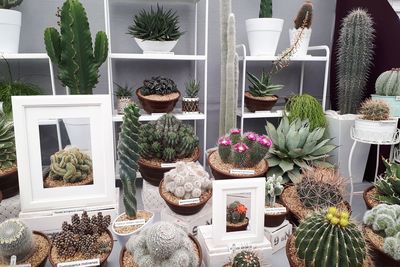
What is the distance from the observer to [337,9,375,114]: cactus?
2059 millimetres

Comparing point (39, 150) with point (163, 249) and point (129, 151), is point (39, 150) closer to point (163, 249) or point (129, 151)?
point (129, 151)

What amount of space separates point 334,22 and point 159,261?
2649 millimetres

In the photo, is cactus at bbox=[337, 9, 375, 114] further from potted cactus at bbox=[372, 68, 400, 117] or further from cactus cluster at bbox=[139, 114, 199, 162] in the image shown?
cactus cluster at bbox=[139, 114, 199, 162]

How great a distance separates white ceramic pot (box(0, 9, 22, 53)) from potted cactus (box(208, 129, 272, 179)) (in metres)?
1.45

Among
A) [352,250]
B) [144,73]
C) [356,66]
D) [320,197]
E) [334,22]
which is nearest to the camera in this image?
[352,250]

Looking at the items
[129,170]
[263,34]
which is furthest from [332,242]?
[263,34]

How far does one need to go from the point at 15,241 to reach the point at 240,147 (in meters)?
1.07

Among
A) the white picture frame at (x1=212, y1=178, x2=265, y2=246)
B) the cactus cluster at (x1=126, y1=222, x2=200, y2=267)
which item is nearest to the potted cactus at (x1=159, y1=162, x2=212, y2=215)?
the white picture frame at (x1=212, y1=178, x2=265, y2=246)

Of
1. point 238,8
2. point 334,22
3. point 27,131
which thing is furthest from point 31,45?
point 334,22

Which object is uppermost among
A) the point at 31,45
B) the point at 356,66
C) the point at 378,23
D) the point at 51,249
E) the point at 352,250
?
the point at 378,23

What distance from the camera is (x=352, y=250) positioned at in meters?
0.93

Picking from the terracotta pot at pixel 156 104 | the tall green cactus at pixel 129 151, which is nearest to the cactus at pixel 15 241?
the tall green cactus at pixel 129 151

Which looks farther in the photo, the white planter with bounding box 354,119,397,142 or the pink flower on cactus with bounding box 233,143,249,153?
the white planter with bounding box 354,119,397,142

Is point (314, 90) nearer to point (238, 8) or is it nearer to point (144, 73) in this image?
point (238, 8)
